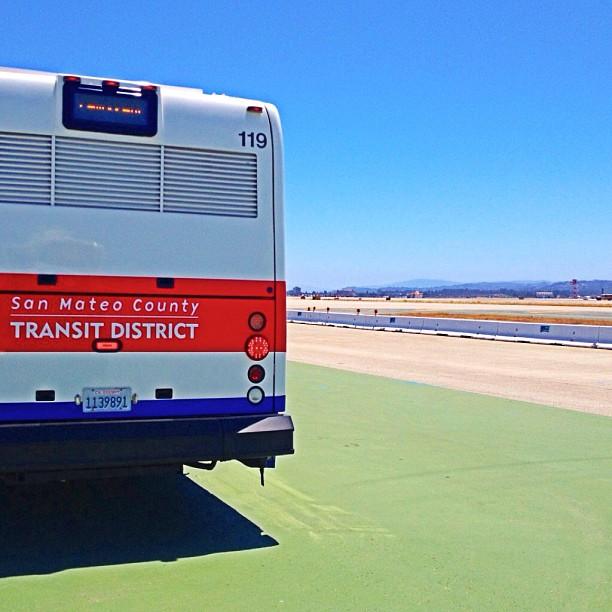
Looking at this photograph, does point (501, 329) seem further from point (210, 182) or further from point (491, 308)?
point (491, 308)

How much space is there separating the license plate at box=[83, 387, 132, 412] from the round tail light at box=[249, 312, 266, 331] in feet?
3.38

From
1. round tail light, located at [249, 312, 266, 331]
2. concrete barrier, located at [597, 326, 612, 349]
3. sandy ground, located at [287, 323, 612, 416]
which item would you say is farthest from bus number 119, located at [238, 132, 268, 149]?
concrete barrier, located at [597, 326, 612, 349]

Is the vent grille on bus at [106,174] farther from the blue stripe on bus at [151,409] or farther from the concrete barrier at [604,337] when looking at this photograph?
the concrete barrier at [604,337]

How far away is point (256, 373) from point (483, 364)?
14389mm

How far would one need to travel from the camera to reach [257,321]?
6.03 meters

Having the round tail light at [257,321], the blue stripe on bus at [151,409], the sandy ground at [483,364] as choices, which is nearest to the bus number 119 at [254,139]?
the round tail light at [257,321]

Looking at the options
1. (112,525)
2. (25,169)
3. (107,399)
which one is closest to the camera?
→ (25,169)

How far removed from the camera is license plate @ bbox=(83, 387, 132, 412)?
5.50 metres

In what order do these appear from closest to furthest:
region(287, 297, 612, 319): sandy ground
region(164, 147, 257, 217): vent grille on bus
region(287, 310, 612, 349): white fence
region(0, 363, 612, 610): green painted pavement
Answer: region(0, 363, 612, 610): green painted pavement
region(164, 147, 257, 217): vent grille on bus
region(287, 310, 612, 349): white fence
region(287, 297, 612, 319): sandy ground

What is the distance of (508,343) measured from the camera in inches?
1055

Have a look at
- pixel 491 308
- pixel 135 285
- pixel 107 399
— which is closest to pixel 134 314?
pixel 135 285

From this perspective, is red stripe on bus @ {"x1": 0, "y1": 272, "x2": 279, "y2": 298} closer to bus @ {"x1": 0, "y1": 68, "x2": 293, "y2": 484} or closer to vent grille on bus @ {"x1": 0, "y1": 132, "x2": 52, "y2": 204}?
bus @ {"x1": 0, "y1": 68, "x2": 293, "y2": 484}

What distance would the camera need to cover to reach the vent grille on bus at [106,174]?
5.55 m

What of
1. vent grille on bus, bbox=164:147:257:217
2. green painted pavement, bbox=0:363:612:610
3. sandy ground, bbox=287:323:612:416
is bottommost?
sandy ground, bbox=287:323:612:416
